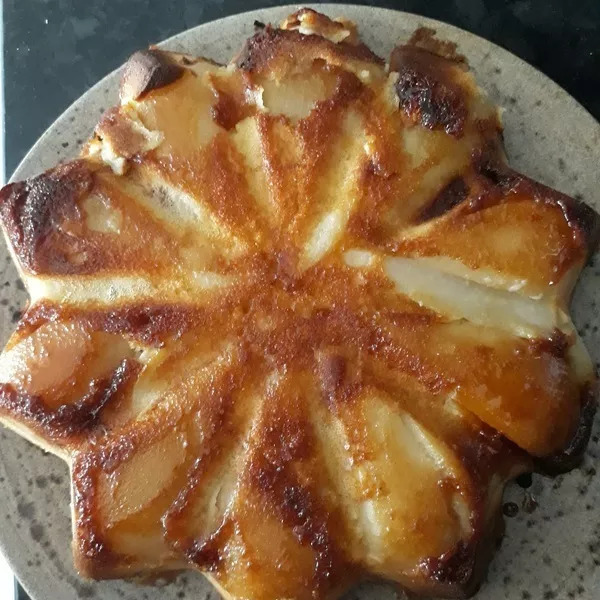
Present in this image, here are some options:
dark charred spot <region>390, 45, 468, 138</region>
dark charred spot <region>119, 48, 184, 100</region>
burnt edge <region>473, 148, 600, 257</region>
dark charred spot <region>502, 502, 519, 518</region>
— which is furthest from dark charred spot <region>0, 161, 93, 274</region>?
dark charred spot <region>502, 502, 519, 518</region>

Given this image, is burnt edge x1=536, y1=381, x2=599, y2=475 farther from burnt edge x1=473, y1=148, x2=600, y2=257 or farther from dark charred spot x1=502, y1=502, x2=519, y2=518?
burnt edge x1=473, y1=148, x2=600, y2=257

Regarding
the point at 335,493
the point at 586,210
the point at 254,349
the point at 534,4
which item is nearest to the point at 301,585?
the point at 335,493

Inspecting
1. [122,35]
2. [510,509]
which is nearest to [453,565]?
[510,509]

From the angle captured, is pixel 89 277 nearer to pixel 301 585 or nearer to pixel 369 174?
pixel 369 174

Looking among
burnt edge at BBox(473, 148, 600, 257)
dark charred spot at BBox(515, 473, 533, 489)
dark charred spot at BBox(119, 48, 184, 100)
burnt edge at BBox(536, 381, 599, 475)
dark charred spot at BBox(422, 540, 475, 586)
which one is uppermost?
dark charred spot at BBox(119, 48, 184, 100)

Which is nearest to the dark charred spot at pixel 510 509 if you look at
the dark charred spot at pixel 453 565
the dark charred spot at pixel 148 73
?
the dark charred spot at pixel 453 565

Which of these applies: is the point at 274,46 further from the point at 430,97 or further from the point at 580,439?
the point at 580,439

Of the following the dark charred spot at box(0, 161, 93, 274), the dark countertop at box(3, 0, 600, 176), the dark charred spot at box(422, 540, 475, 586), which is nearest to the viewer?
the dark charred spot at box(422, 540, 475, 586)
